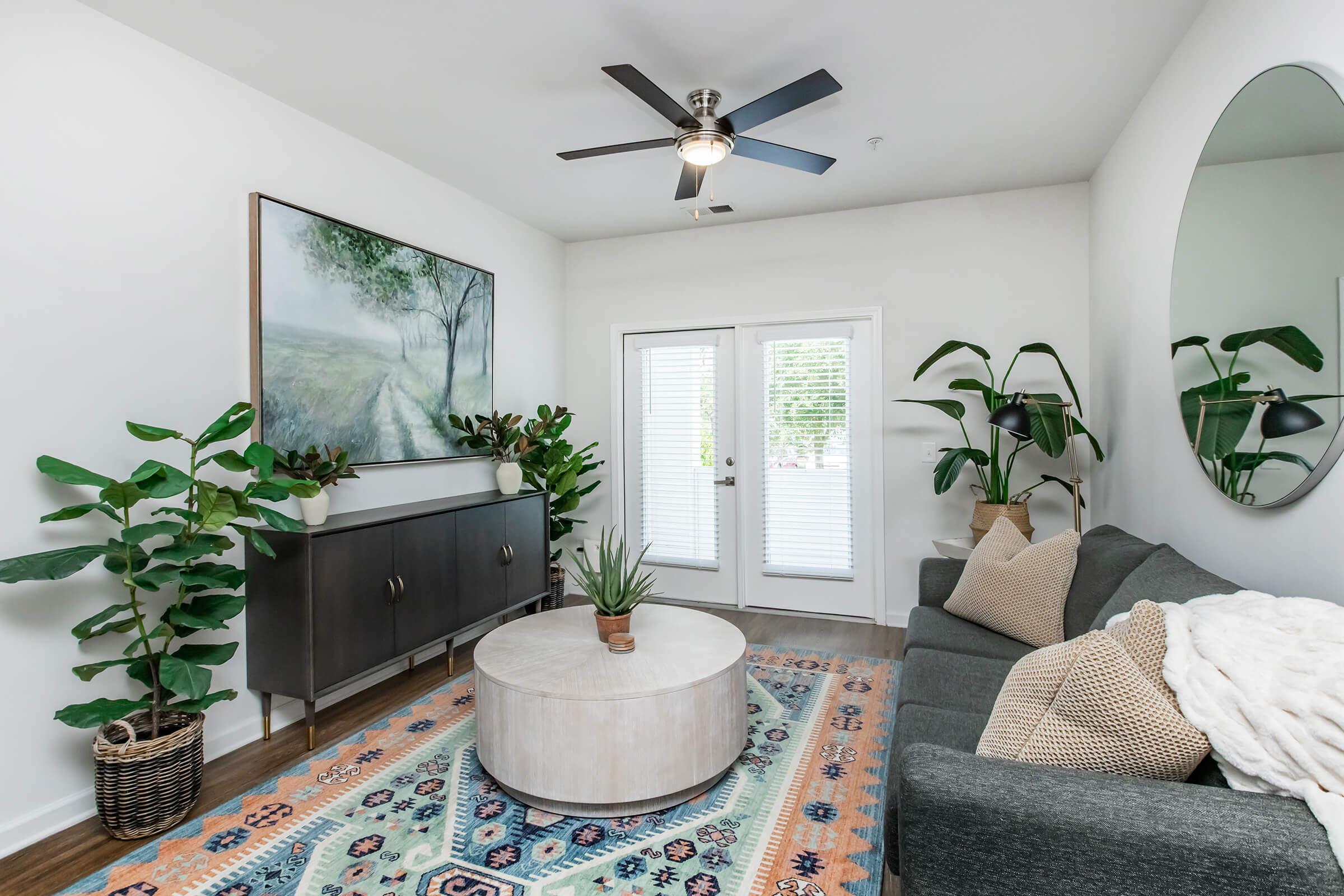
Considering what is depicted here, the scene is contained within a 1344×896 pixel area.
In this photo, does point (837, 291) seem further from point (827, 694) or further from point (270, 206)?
point (270, 206)

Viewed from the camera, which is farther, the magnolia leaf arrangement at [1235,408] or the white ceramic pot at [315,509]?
the white ceramic pot at [315,509]

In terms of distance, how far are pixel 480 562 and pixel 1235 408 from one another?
303 cm

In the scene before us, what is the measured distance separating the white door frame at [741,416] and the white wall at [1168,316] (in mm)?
1134

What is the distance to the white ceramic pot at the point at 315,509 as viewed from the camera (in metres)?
2.71

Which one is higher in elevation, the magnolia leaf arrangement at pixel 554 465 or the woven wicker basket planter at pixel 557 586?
the magnolia leaf arrangement at pixel 554 465

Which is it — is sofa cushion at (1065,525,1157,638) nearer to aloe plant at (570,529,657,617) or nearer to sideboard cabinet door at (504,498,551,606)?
aloe plant at (570,529,657,617)

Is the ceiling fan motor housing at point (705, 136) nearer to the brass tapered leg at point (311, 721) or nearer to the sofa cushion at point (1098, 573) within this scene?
the sofa cushion at point (1098, 573)

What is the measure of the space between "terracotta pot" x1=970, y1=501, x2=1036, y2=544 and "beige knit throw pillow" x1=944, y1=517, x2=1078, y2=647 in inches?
27.1

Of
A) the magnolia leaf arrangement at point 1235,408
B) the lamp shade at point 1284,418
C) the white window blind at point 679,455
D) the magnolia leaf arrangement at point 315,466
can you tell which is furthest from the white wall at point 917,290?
the magnolia leaf arrangement at point 315,466

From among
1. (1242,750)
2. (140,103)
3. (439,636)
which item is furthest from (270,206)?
(1242,750)

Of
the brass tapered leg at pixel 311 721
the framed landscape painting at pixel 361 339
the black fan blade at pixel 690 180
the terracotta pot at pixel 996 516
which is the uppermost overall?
the black fan blade at pixel 690 180

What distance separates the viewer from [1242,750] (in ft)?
3.53

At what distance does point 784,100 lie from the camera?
2201 millimetres

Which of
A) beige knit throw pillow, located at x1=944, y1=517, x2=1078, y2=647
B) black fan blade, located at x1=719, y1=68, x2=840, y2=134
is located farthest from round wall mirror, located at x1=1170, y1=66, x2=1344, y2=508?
black fan blade, located at x1=719, y1=68, x2=840, y2=134
